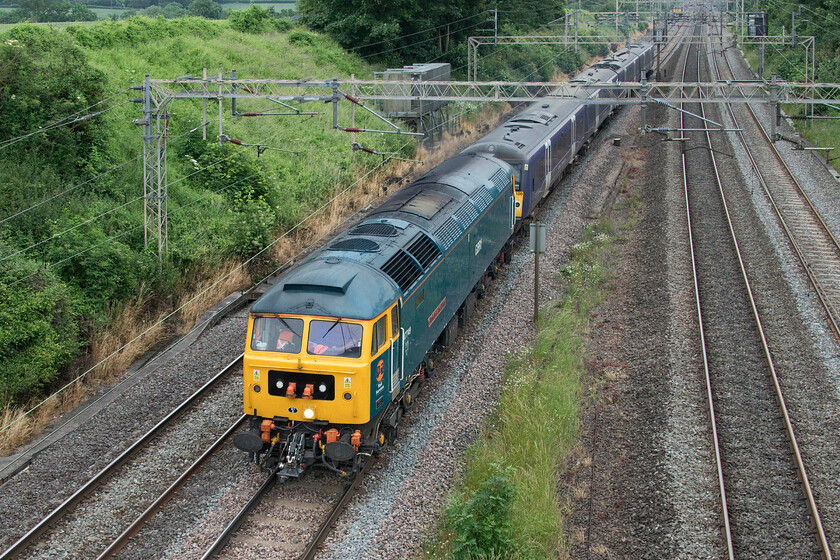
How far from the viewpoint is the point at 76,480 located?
472 inches

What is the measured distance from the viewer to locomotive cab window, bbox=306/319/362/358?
1134 centimetres

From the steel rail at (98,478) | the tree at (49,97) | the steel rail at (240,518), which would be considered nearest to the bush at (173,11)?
the tree at (49,97)

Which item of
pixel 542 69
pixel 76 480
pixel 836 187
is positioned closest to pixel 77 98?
pixel 76 480

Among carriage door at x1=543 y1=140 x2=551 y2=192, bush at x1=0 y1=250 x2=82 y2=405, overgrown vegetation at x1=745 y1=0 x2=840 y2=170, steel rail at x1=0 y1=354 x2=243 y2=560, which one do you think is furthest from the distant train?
overgrown vegetation at x1=745 y1=0 x2=840 y2=170

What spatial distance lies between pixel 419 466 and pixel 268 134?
20.4 metres

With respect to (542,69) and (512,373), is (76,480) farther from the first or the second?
(542,69)

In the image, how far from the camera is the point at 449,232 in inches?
609

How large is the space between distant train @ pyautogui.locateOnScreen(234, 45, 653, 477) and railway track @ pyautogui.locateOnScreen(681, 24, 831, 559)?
16.1 feet

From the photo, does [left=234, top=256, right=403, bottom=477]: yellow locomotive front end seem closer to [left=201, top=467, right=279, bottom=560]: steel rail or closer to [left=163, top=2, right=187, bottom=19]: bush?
[left=201, top=467, right=279, bottom=560]: steel rail

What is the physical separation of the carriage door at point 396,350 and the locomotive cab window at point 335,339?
899 mm

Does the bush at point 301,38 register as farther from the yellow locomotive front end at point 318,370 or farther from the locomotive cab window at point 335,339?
the locomotive cab window at point 335,339

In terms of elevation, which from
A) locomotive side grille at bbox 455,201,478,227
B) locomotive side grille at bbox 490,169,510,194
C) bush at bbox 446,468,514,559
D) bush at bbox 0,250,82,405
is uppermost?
locomotive side grille at bbox 490,169,510,194

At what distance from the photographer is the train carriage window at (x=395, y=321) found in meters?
12.1

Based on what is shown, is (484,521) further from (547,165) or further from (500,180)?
(547,165)
